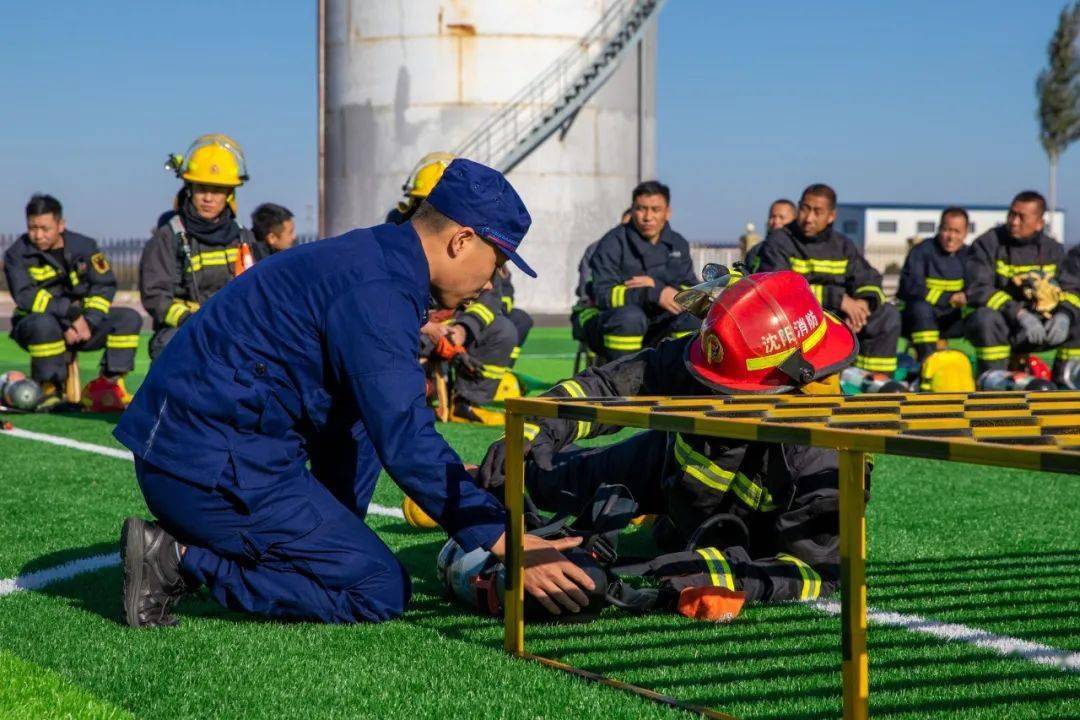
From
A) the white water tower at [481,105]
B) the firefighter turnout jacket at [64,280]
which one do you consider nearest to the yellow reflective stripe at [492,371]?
the firefighter turnout jacket at [64,280]

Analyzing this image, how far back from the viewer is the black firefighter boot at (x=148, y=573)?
13.0ft

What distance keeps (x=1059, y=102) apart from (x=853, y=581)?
4332 centimetres

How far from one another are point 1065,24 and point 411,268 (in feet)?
148

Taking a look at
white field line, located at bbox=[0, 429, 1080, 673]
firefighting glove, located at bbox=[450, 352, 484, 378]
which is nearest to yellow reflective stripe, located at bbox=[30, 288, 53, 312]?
firefighting glove, located at bbox=[450, 352, 484, 378]

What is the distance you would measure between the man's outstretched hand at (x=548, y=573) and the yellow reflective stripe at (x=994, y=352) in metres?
8.16

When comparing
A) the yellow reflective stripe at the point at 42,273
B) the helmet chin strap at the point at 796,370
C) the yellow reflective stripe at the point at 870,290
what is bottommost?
the helmet chin strap at the point at 796,370

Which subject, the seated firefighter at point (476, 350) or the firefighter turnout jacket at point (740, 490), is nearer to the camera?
the firefighter turnout jacket at point (740, 490)

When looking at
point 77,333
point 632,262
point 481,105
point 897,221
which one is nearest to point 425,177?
point 632,262

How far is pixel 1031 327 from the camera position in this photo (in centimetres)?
1118

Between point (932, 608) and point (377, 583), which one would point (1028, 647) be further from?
point (377, 583)

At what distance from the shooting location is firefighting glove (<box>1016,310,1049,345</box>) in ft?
36.7

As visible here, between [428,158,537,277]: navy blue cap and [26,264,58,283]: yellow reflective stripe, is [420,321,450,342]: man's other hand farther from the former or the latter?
[428,158,537,277]: navy blue cap

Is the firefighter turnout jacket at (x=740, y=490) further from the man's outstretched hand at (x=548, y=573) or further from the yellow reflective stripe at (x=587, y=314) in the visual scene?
the yellow reflective stripe at (x=587, y=314)

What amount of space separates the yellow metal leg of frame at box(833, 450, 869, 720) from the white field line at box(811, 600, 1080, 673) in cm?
112
